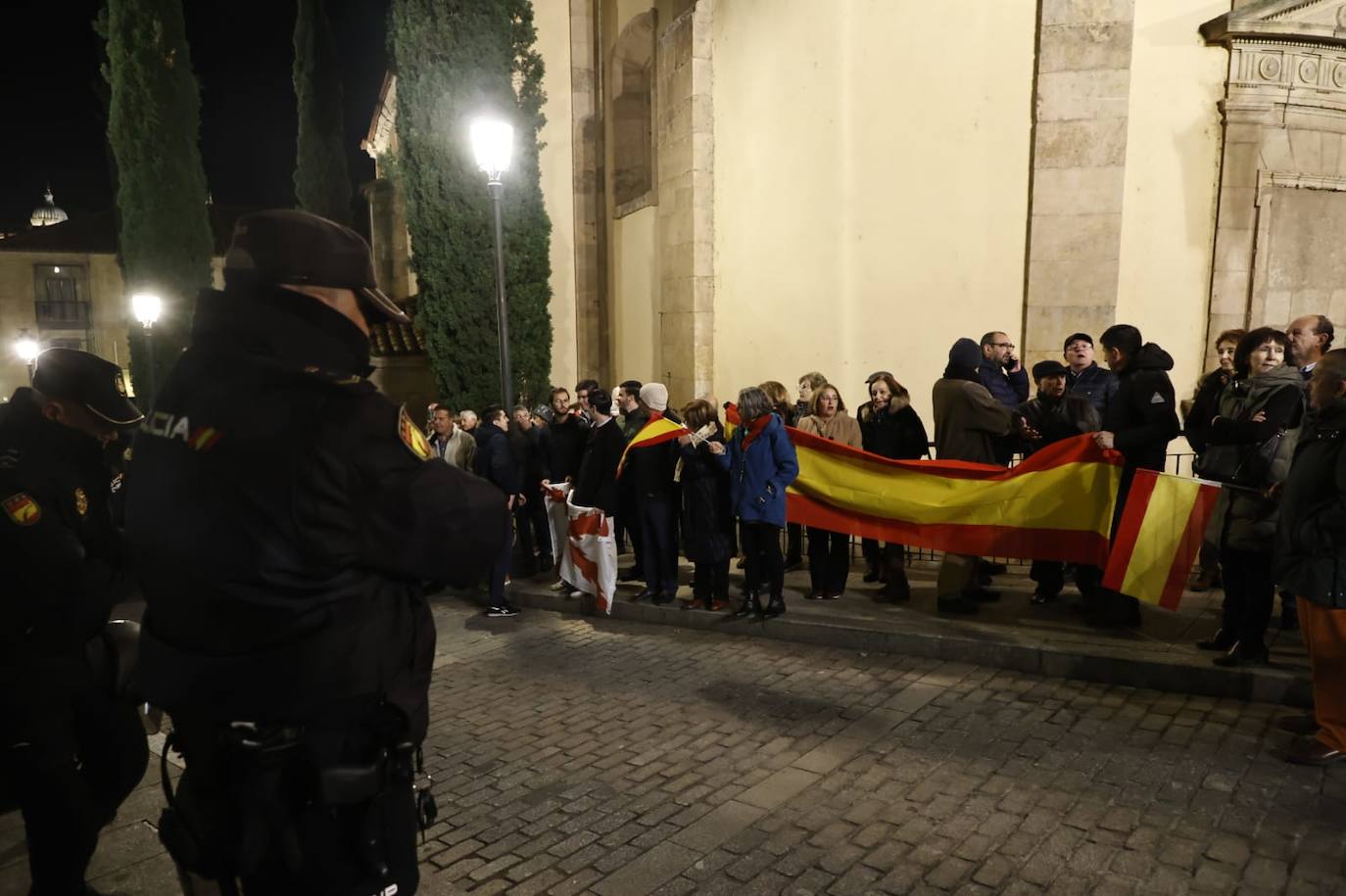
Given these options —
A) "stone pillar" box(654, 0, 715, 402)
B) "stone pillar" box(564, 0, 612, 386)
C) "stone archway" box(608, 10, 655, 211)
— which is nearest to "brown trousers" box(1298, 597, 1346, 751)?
"stone pillar" box(654, 0, 715, 402)

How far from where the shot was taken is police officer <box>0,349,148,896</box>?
3207mm

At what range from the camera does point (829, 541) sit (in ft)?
26.9

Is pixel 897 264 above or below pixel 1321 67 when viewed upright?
below

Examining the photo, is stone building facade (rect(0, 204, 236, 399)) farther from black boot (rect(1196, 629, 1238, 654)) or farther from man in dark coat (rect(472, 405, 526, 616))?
black boot (rect(1196, 629, 1238, 654))

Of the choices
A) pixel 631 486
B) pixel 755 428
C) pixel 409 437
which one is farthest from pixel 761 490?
pixel 409 437

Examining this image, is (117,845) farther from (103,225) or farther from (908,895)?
(103,225)

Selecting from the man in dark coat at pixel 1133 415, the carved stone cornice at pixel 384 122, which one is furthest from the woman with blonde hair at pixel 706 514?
the carved stone cornice at pixel 384 122

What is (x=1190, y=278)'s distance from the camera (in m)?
10.4

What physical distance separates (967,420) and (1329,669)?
3.23 m

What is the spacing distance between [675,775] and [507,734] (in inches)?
49.4

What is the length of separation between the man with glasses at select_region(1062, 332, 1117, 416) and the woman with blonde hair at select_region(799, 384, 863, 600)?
75.8 inches

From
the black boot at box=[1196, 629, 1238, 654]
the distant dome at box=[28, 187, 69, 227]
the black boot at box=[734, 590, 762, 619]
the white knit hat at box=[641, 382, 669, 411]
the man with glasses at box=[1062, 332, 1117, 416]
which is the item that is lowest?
the black boot at box=[734, 590, 762, 619]

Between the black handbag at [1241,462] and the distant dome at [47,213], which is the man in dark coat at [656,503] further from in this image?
the distant dome at [47,213]

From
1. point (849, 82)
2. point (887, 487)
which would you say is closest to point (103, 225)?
point (849, 82)
